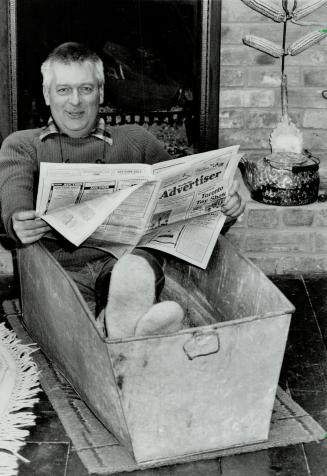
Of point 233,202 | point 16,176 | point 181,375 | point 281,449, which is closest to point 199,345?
point 181,375

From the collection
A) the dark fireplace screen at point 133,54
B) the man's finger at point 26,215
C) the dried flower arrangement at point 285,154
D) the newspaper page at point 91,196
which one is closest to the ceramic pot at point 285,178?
the dried flower arrangement at point 285,154

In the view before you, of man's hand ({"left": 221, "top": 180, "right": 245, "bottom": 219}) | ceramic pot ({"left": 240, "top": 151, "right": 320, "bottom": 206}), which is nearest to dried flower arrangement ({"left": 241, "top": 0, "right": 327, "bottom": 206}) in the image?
ceramic pot ({"left": 240, "top": 151, "right": 320, "bottom": 206})

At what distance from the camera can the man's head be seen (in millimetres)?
1873

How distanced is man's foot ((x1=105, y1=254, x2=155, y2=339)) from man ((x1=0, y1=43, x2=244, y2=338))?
7 centimetres

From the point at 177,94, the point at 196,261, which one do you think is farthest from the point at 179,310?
the point at 177,94

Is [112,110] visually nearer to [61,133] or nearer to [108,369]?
[61,133]

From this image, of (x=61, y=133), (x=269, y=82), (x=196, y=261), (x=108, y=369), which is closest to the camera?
(x=108, y=369)

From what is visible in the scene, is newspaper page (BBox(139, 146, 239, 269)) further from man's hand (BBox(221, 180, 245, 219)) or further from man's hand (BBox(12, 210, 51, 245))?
man's hand (BBox(12, 210, 51, 245))

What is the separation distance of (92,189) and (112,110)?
993mm

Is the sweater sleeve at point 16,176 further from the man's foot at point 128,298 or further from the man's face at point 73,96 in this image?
the man's foot at point 128,298

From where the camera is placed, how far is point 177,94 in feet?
8.30

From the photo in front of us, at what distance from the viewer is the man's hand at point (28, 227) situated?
1.70 meters

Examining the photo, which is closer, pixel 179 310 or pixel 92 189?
pixel 179 310

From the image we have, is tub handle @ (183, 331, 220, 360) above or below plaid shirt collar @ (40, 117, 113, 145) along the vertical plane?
below
